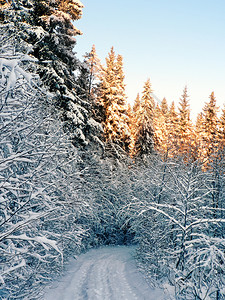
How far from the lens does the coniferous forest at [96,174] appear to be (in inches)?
218

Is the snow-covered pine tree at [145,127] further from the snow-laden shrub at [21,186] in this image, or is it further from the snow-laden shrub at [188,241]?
the snow-laden shrub at [21,186]

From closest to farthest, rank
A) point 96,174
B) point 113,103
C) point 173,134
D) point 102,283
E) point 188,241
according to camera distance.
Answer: point 188,241 → point 102,283 → point 96,174 → point 113,103 → point 173,134

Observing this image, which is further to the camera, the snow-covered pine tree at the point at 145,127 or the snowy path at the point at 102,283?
the snow-covered pine tree at the point at 145,127

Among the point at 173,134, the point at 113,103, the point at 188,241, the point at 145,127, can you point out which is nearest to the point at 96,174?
the point at 113,103

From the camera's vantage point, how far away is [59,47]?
1594 centimetres

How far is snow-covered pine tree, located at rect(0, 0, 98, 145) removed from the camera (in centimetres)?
1440

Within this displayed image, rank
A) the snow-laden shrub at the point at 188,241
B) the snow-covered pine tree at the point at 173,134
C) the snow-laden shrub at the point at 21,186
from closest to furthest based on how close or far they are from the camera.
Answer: the snow-laden shrub at the point at 21,186 → the snow-laden shrub at the point at 188,241 → the snow-covered pine tree at the point at 173,134

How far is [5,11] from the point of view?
39.3 ft

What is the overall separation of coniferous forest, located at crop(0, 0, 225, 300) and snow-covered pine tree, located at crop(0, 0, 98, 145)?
0.25 ft

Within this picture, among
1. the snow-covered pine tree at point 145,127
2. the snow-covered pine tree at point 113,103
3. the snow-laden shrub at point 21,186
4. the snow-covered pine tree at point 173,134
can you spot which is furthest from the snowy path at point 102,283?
the snow-covered pine tree at point 145,127

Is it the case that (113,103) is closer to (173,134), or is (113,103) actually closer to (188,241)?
(173,134)

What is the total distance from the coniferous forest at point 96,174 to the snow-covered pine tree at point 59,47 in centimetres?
8

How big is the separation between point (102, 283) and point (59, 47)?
49.3ft

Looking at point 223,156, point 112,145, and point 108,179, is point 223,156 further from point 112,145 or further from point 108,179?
point 112,145
